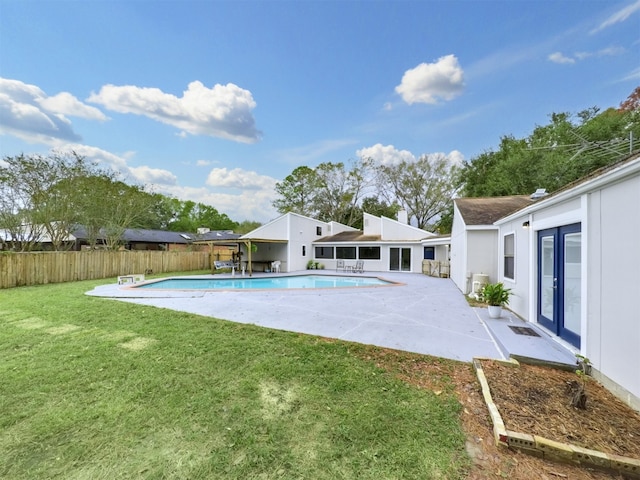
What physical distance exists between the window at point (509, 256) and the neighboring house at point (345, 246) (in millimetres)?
10254

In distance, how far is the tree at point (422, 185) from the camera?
97.3 feet

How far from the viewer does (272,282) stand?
16.2 m

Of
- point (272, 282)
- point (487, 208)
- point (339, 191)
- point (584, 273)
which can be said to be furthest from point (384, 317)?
Answer: point (339, 191)

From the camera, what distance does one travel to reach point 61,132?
54.1 feet

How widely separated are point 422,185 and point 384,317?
26.6 metres

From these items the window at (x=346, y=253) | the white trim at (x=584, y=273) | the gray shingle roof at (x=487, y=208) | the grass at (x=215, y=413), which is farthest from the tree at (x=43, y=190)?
the white trim at (x=584, y=273)

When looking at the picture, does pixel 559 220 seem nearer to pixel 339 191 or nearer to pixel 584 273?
pixel 584 273

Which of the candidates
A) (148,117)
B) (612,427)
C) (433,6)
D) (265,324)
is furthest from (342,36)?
(612,427)

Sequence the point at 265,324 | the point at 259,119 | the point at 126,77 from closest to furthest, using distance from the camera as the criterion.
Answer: the point at 265,324 < the point at 126,77 < the point at 259,119

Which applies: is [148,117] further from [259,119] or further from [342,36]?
[342,36]

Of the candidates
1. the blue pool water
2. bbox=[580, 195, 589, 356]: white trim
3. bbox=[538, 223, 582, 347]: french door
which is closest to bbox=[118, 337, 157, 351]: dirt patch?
bbox=[580, 195, 589, 356]: white trim

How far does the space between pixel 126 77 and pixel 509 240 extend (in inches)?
661

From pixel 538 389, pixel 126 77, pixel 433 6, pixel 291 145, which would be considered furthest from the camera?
pixel 291 145

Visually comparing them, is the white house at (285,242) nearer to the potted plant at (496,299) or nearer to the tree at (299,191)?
the tree at (299,191)
